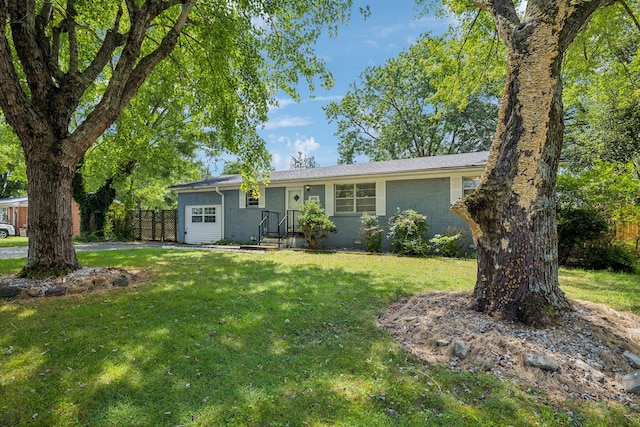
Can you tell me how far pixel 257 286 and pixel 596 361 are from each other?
442cm

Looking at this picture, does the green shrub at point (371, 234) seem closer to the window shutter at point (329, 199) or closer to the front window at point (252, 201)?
the window shutter at point (329, 199)

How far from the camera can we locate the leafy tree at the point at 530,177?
3.35m

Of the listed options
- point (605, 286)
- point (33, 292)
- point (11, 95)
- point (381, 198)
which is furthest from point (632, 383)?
point (381, 198)

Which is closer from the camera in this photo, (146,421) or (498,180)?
(146,421)

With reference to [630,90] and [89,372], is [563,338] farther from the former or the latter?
[630,90]

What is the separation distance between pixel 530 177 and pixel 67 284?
21.4ft

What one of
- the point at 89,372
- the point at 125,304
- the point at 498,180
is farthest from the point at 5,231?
the point at 498,180

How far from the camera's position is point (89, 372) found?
8.11 feet

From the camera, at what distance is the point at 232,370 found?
8.39ft

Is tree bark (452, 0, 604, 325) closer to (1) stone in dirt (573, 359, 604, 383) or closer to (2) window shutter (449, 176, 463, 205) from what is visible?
(1) stone in dirt (573, 359, 604, 383)

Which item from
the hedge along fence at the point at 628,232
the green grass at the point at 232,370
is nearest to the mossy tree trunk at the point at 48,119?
the green grass at the point at 232,370

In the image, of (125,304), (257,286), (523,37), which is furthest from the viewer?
(257,286)

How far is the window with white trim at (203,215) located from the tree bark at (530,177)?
13242 mm

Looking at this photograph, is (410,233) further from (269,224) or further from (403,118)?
(403,118)
